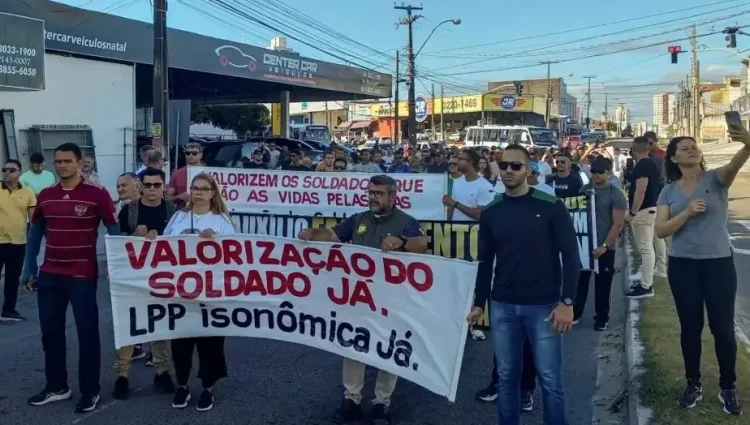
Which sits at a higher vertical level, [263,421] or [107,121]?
[107,121]

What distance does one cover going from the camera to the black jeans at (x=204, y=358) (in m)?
5.63

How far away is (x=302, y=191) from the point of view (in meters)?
10.7

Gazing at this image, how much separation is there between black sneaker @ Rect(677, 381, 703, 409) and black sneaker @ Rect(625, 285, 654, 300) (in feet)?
12.7

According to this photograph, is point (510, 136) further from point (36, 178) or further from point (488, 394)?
point (488, 394)

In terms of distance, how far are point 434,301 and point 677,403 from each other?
74.9 inches

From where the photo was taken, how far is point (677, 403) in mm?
5465

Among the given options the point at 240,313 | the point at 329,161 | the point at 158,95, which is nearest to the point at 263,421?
→ the point at 240,313

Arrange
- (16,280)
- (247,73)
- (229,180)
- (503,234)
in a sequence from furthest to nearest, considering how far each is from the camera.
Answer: (247,73)
(229,180)
(16,280)
(503,234)

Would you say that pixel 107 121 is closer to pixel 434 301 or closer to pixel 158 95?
pixel 158 95

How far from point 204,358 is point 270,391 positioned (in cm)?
69

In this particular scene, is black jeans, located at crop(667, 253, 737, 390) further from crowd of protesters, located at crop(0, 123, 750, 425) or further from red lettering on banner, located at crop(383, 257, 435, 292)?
red lettering on banner, located at crop(383, 257, 435, 292)

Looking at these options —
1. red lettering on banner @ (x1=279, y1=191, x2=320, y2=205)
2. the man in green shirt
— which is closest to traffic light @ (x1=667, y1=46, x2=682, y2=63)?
red lettering on banner @ (x1=279, y1=191, x2=320, y2=205)

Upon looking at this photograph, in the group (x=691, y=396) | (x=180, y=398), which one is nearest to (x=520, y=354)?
(x=691, y=396)

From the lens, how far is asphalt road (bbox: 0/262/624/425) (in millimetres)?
5500
